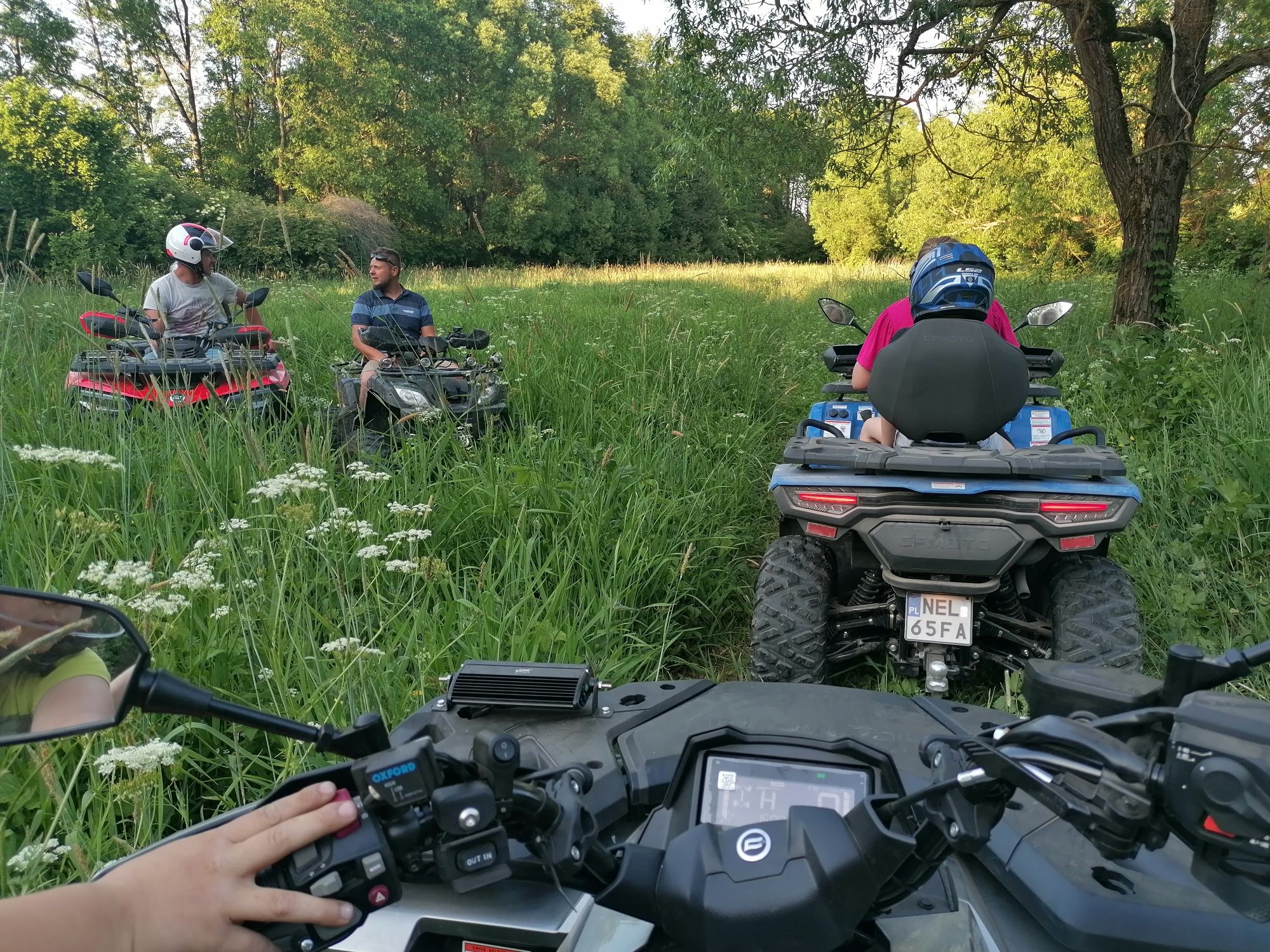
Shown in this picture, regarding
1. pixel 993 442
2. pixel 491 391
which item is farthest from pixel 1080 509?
pixel 491 391

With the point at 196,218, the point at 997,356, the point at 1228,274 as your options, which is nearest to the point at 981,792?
the point at 997,356

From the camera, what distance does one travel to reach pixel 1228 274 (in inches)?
482

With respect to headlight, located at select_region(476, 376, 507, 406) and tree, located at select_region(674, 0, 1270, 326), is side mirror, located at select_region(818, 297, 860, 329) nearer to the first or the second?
headlight, located at select_region(476, 376, 507, 406)

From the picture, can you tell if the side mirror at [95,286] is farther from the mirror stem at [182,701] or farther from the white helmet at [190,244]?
the mirror stem at [182,701]

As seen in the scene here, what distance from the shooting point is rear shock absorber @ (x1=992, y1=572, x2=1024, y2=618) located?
3.05 meters

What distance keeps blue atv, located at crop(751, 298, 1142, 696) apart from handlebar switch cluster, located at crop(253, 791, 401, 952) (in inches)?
85.4

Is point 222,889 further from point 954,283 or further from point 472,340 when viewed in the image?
point 472,340

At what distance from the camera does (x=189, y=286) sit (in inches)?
256

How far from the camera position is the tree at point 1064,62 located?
25.3 ft

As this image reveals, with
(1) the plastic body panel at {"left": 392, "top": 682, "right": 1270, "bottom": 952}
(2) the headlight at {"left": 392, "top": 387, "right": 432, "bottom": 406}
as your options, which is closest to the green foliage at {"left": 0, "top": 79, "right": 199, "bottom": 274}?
(2) the headlight at {"left": 392, "top": 387, "right": 432, "bottom": 406}

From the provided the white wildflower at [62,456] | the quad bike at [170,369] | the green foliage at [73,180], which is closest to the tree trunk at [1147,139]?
the quad bike at [170,369]

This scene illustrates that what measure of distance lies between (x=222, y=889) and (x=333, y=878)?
0.34 ft

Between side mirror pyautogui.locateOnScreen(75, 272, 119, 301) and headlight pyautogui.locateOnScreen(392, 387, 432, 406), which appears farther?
headlight pyautogui.locateOnScreen(392, 387, 432, 406)

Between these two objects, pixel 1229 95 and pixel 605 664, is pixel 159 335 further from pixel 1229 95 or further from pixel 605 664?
pixel 1229 95
